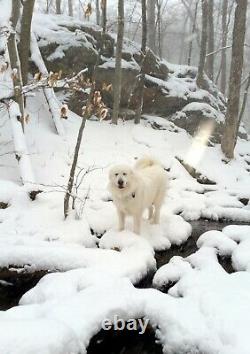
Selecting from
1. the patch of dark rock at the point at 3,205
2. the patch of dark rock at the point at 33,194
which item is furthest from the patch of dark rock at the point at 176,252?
the patch of dark rock at the point at 3,205

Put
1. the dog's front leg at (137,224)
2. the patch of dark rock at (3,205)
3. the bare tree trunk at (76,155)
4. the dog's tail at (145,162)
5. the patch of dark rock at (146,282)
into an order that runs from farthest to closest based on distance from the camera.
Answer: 1. the dog's tail at (145,162)
2. the patch of dark rock at (3,205)
3. the dog's front leg at (137,224)
4. the bare tree trunk at (76,155)
5. the patch of dark rock at (146,282)

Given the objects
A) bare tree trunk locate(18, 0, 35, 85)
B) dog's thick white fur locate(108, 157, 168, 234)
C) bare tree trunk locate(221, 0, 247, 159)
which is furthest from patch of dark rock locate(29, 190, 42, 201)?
bare tree trunk locate(221, 0, 247, 159)

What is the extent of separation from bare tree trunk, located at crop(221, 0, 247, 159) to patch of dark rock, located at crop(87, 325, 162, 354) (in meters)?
9.58

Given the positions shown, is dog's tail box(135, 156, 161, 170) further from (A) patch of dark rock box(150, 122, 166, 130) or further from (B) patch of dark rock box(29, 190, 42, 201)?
(A) patch of dark rock box(150, 122, 166, 130)

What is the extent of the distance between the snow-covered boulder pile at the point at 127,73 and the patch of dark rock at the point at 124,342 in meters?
10.1

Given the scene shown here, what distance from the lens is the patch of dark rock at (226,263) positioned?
19.7 feet

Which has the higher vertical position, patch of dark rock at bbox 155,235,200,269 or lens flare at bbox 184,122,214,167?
patch of dark rock at bbox 155,235,200,269

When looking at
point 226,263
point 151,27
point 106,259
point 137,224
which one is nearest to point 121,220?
point 137,224

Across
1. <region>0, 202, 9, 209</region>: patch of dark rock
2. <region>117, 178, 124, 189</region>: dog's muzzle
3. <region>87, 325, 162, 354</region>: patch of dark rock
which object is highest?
<region>117, 178, 124, 189</region>: dog's muzzle

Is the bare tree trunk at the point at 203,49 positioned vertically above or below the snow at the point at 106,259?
above

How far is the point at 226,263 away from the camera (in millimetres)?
6227

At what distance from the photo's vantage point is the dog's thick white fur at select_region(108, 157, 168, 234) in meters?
6.38

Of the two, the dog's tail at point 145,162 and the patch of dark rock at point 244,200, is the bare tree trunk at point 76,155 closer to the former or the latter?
the dog's tail at point 145,162

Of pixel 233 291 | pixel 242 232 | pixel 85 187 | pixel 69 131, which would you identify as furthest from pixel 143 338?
pixel 69 131
